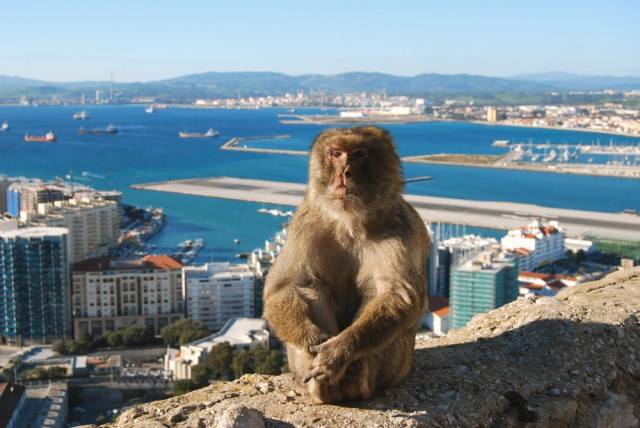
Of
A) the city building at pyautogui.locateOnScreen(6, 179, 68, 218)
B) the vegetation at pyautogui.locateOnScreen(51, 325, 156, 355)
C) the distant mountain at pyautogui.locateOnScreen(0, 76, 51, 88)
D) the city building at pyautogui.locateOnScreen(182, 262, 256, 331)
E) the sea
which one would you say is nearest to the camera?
the vegetation at pyautogui.locateOnScreen(51, 325, 156, 355)

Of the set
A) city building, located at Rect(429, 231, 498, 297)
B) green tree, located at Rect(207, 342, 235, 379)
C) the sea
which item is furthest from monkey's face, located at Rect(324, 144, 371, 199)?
the sea

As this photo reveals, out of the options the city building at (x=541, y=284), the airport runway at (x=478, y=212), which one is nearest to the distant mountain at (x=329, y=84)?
the airport runway at (x=478, y=212)

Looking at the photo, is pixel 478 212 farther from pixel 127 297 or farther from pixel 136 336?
pixel 136 336

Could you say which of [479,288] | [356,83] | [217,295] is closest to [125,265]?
[217,295]

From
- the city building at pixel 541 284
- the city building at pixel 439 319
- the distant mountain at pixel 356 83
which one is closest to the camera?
the city building at pixel 439 319

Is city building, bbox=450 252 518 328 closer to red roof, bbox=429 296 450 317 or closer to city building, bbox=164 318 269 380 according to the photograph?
red roof, bbox=429 296 450 317

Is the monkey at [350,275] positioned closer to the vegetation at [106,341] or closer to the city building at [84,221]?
the vegetation at [106,341]
